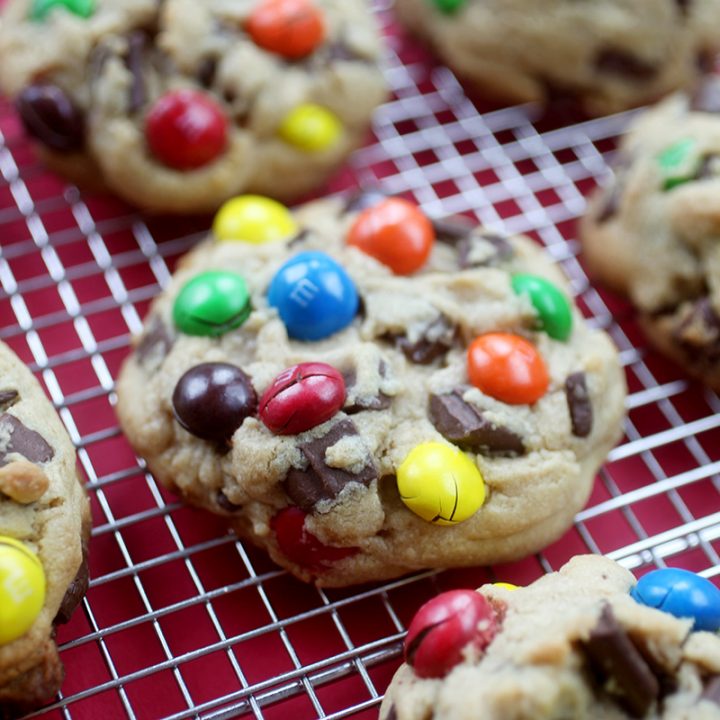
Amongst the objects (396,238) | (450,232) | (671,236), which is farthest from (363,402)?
(671,236)

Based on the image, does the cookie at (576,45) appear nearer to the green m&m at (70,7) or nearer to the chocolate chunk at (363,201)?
the chocolate chunk at (363,201)

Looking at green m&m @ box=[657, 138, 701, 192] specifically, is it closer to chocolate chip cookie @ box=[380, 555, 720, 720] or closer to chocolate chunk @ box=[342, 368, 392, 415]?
chocolate chunk @ box=[342, 368, 392, 415]

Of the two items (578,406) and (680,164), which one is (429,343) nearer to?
(578,406)

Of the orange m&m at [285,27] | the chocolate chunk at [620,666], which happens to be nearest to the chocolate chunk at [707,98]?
the orange m&m at [285,27]

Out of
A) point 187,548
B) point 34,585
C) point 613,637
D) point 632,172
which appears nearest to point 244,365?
point 187,548

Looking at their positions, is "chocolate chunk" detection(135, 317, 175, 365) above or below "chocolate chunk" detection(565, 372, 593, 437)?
below

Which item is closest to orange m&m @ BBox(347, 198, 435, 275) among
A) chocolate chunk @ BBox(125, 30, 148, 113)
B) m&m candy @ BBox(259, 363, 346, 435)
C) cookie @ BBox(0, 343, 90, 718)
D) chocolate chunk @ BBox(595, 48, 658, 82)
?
m&m candy @ BBox(259, 363, 346, 435)

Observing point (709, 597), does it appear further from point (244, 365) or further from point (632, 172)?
point (632, 172)
